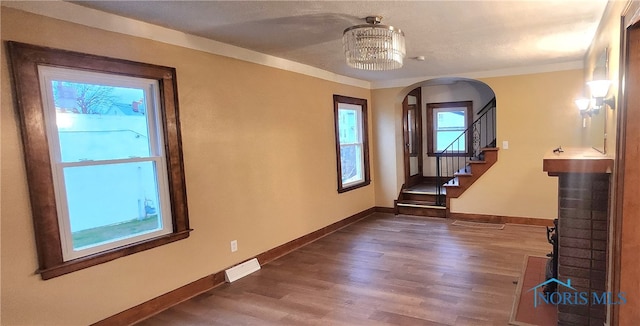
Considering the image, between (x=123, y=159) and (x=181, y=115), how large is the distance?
0.58 metres

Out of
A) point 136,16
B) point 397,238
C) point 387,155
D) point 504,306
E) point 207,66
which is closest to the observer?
point 136,16

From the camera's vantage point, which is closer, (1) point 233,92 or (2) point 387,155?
(1) point 233,92

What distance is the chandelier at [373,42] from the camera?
2.59 meters

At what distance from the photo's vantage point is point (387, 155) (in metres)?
5.98

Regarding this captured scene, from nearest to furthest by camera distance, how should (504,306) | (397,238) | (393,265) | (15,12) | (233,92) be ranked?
(15,12)
(504,306)
(233,92)
(393,265)
(397,238)

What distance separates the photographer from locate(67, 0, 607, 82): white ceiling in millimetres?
2418

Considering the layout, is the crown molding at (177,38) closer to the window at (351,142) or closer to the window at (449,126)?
the window at (351,142)

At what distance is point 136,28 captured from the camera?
2.65 m

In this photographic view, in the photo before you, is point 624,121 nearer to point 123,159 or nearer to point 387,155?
point 123,159

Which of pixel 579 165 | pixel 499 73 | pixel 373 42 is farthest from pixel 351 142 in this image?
pixel 579 165

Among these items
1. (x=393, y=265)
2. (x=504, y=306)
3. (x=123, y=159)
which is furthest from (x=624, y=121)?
(x=123, y=159)

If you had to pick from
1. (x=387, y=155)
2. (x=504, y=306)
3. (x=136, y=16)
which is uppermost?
(x=136, y=16)

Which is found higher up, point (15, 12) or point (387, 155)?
point (15, 12)

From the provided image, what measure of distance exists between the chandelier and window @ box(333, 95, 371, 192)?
7.70 feet
